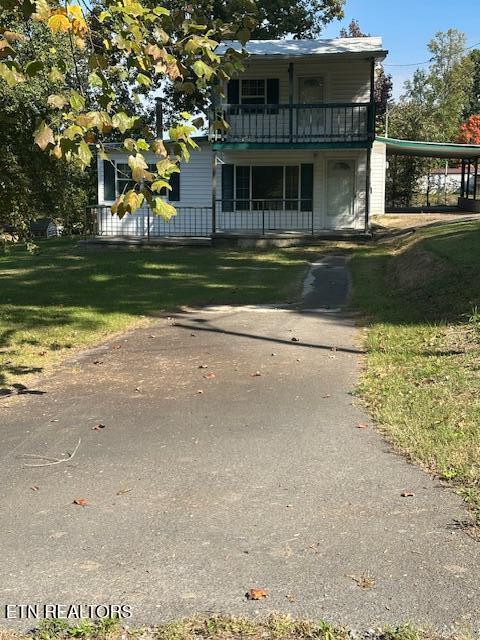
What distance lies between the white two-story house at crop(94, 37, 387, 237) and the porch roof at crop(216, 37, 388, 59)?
58 mm

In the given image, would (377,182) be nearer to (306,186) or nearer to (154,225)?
(306,186)

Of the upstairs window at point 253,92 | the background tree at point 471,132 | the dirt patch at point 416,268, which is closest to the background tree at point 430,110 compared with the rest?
the background tree at point 471,132

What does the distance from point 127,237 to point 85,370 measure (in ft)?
56.6

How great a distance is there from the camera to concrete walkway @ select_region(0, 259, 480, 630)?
10.2ft

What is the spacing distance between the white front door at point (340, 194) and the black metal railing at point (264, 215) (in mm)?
846

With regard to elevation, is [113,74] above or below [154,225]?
above

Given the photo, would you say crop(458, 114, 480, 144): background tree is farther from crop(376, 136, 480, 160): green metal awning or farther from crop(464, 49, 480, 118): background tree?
crop(376, 136, 480, 160): green metal awning

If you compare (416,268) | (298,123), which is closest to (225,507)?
(416,268)

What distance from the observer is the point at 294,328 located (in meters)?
9.80

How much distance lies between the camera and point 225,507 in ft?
13.2

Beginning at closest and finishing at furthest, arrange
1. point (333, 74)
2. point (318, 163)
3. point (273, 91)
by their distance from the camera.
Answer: point (333, 74) → point (318, 163) → point (273, 91)

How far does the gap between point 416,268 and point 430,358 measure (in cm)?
646

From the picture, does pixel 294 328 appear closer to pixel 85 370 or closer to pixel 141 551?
pixel 85 370

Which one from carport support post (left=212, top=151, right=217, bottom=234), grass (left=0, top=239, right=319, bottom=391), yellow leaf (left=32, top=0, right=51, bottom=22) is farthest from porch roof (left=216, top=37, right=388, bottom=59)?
yellow leaf (left=32, top=0, right=51, bottom=22)
